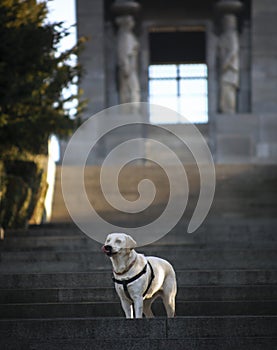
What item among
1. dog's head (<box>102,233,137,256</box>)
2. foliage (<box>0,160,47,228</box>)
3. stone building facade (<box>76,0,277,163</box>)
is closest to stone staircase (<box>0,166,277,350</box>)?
foliage (<box>0,160,47,228</box>)

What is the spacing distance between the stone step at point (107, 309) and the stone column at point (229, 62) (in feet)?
68.2

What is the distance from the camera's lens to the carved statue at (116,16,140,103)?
33.1 meters

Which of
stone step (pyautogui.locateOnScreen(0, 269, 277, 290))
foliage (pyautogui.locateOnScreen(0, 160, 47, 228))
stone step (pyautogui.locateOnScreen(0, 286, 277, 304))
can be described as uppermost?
foliage (pyautogui.locateOnScreen(0, 160, 47, 228))

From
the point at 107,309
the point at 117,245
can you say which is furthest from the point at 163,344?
the point at 107,309

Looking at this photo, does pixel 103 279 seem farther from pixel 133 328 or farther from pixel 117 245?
pixel 133 328

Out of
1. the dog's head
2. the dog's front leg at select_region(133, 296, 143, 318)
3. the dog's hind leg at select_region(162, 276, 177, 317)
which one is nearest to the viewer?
the dog's head

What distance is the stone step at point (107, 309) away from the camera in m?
12.3

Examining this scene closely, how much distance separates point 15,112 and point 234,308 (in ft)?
26.8

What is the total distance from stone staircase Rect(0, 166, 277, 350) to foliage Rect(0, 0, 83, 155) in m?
1.67

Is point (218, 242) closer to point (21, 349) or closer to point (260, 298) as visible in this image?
point (260, 298)

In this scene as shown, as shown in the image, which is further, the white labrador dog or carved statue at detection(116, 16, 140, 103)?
carved statue at detection(116, 16, 140, 103)

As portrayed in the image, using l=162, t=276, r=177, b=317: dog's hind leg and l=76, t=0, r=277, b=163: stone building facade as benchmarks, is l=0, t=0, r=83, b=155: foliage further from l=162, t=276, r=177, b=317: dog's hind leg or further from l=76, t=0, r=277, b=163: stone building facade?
l=76, t=0, r=277, b=163: stone building facade

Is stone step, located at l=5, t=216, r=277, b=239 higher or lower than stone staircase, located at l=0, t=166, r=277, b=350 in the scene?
higher

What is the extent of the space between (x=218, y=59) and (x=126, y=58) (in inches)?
111
